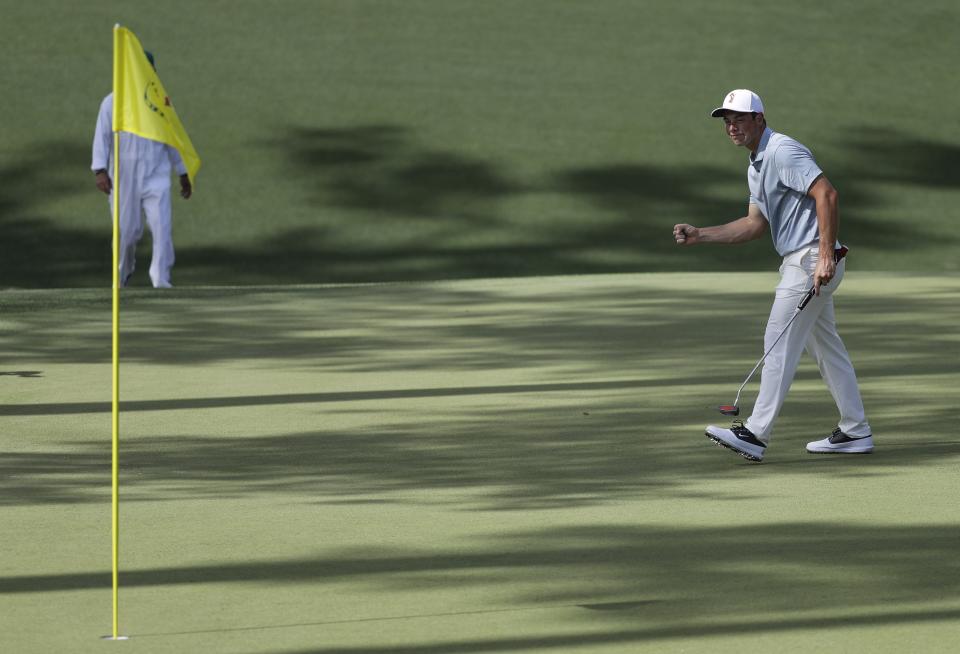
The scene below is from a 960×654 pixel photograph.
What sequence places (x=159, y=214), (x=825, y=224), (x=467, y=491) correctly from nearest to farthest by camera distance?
1. (x=467, y=491)
2. (x=825, y=224)
3. (x=159, y=214)

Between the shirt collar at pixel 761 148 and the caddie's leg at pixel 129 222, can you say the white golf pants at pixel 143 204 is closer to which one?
the caddie's leg at pixel 129 222

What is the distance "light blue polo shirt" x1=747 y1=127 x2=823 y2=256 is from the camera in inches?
285

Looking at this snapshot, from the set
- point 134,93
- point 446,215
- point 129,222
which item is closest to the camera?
point 134,93

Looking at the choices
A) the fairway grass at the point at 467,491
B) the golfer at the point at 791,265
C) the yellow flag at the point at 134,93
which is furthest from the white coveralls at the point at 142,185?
the yellow flag at the point at 134,93

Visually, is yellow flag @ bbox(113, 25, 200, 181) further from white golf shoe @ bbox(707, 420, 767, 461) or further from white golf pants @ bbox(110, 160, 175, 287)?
white golf pants @ bbox(110, 160, 175, 287)

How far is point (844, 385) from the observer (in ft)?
25.0

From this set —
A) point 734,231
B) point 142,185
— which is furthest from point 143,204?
point 734,231

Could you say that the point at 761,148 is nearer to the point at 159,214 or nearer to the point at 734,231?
the point at 734,231

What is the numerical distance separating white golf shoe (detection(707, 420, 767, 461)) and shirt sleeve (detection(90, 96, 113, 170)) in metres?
8.22

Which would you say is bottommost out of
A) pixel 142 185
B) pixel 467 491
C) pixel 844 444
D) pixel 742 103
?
pixel 467 491

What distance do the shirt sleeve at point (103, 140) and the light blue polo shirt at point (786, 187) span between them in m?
8.04

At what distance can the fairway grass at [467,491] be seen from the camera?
4820mm

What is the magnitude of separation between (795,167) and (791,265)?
0.46m

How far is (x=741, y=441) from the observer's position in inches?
288
